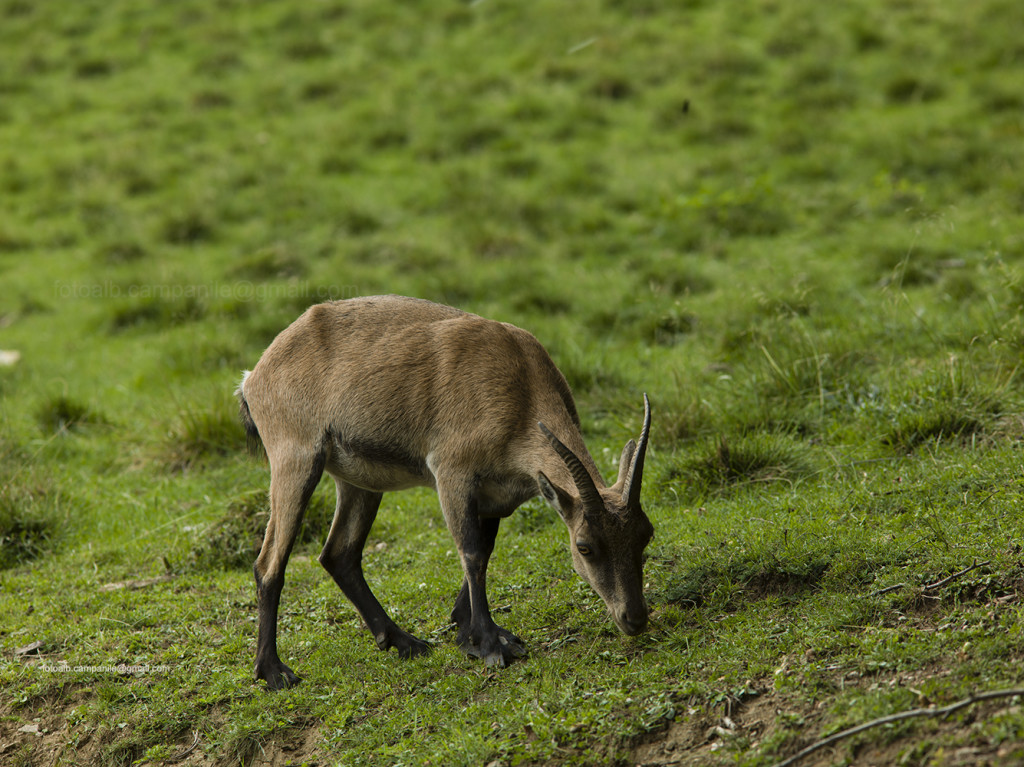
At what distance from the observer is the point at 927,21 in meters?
14.6

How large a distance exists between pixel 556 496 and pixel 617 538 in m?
0.37

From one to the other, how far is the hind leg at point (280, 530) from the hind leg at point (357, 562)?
340mm

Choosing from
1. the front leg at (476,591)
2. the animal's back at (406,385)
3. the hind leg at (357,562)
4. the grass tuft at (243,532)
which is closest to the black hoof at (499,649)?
the front leg at (476,591)

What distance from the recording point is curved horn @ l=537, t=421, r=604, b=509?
4430 millimetres

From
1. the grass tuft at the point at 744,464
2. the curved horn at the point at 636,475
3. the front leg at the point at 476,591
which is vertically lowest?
the grass tuft at the point at 744,464

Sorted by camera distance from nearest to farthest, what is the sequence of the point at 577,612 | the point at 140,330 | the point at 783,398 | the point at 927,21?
the point at 577,612, the point at 783,398, the point at 140,330, the point at 927,21

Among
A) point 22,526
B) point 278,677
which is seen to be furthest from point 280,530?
point 22,526

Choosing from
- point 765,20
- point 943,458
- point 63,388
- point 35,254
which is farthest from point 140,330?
point 765,20

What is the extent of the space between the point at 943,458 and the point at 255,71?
13.6 metres

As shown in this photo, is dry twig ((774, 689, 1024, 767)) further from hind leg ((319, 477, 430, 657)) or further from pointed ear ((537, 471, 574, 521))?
hind leg ((319, 477, 430, 657))

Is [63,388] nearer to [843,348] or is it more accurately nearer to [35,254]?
[35,254]

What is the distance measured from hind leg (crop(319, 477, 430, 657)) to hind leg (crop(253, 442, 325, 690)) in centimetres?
34

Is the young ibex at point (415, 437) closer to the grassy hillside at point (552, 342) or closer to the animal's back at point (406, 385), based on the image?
the animal's back at point (406, 385)

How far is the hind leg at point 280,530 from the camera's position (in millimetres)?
5191
